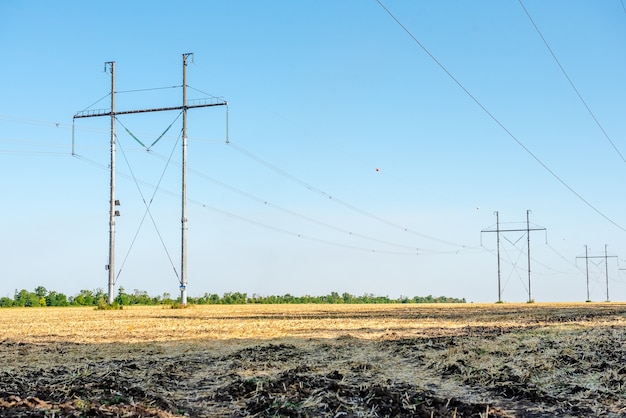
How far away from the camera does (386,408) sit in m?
7.88

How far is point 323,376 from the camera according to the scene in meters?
→ 10.2

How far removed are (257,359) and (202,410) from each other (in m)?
4.75

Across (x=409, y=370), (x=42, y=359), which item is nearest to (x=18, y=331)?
(x=42, y=359)

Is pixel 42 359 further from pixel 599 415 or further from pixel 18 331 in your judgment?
pixel 599 415

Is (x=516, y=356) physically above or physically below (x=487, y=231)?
below

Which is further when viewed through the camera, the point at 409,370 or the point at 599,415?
the point at 409,370

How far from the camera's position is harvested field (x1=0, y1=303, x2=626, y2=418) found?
26.3 ft

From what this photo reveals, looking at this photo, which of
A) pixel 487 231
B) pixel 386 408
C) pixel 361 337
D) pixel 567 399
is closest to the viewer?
pixel 386 408

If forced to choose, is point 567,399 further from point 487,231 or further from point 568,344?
point 487,231

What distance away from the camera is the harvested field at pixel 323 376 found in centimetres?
802

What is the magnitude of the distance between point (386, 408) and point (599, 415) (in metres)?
2.85

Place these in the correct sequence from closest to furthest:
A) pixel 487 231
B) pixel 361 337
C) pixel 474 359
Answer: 1. pixel 474 359
2. pixel 361 337
3. pixel 487 231

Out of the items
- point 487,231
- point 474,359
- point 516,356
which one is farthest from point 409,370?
point 487,231

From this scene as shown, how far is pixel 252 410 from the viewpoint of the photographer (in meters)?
8.03
